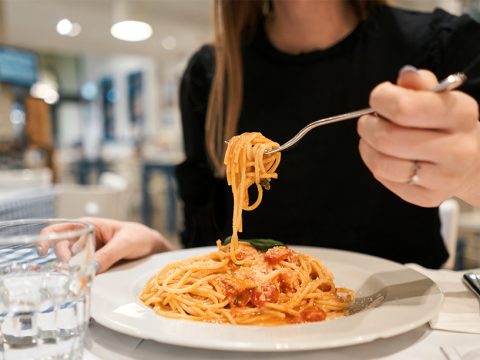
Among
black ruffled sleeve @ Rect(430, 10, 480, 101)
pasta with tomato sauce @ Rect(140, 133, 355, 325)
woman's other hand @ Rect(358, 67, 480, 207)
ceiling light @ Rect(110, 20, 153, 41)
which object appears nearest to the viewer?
woman's other hand @ Rect(358, 67, 480, 207)

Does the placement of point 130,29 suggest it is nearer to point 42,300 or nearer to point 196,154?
point 196,154

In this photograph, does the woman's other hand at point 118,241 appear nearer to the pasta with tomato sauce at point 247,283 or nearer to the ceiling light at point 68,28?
the pasta with tomato sauce at point 247,283

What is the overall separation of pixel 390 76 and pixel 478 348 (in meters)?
1.00

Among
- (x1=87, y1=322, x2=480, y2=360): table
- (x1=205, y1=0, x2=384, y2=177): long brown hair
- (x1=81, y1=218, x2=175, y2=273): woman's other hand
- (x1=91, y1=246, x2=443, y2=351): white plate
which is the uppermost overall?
(x1=205, y1=0, x2=384, y2=177): long brown hair

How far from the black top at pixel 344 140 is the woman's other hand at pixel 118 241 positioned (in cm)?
51

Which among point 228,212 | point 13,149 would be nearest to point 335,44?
point 228,212

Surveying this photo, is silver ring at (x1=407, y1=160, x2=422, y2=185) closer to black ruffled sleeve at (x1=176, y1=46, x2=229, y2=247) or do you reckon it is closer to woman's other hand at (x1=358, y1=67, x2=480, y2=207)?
woman's other hand at (x1=358, y1=67, x2=480, y2=207)

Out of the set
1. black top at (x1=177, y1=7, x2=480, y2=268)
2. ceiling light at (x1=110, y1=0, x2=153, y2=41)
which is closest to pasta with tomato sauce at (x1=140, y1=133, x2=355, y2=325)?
black top at (x1=177, y1=7, x2=480, y2=268)

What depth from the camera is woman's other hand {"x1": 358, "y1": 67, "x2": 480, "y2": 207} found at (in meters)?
0.51

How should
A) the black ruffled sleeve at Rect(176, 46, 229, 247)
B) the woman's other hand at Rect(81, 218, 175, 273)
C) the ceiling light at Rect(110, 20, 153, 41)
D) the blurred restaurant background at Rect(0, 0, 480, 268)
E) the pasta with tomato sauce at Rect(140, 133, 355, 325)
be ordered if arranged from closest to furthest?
the pasta with tomato sauce at Rect(140, 133, 355, 325) < the woman's other hand at Rect(81, 218, 175, 273) < the black ruffled sleeve at Rect(176, 46, 229, 247) < the blurred restaurant background at Rect(0, 0, 480, 268) < the ceiling light at Rect(110, 20, 153, 41)

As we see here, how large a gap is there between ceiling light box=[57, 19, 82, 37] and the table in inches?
323

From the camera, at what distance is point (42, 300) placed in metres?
0.54

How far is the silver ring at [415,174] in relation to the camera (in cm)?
57

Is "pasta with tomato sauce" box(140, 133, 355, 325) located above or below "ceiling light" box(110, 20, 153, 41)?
below
